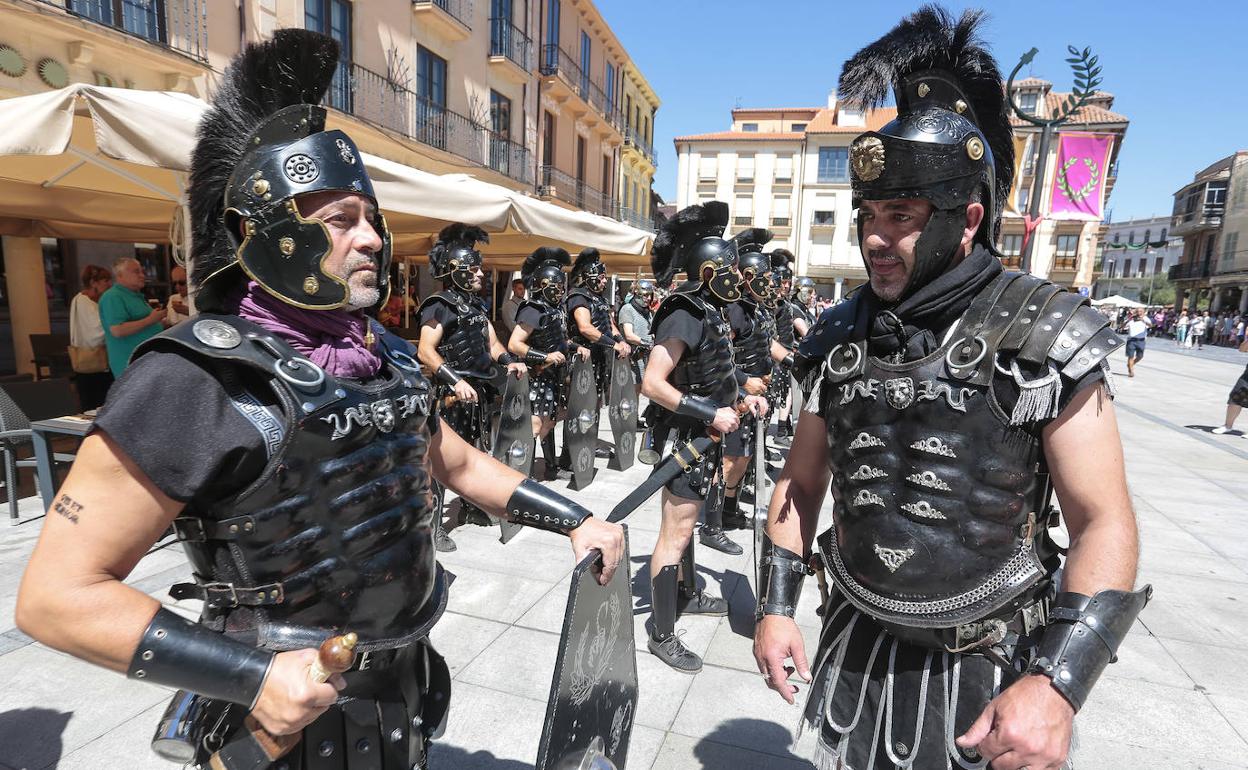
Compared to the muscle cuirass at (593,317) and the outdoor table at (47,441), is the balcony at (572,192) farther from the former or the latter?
the outdoor table at (47,441)

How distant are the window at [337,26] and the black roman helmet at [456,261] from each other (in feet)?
25.8

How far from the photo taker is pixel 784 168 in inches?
1759

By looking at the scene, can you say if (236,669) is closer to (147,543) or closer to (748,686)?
(147,543)

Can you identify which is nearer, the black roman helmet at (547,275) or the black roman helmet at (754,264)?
the black roman helmet at (754,264)

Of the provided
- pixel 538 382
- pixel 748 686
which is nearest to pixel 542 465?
pixel 538 382

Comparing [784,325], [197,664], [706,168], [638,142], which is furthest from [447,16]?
[706,168]

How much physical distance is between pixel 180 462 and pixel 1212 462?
35.8 feet

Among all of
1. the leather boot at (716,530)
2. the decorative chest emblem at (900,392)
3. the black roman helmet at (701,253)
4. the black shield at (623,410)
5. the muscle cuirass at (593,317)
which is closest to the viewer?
the decorative chest emblem at (900,392)

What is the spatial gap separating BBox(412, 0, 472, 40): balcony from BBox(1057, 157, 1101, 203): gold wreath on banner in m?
12.9

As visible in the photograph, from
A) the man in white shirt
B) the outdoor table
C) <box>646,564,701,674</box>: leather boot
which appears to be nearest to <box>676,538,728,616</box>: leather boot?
<box>646,564,701,674</box>: leather boot

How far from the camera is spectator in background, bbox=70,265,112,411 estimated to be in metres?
6.34

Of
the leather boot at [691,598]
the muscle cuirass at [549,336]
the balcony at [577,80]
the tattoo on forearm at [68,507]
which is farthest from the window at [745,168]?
the tattoo on forearm at [68,507]

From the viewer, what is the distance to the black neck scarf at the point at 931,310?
165 cm

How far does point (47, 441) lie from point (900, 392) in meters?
5.79
